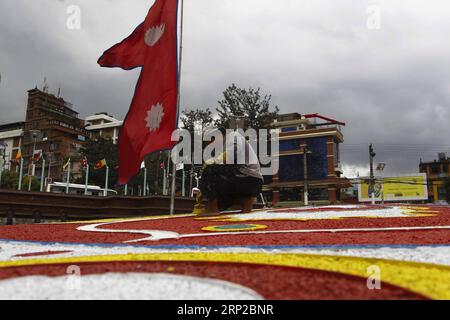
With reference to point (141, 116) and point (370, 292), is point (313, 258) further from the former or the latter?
point (141, 116)

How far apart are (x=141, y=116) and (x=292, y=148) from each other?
45119mm

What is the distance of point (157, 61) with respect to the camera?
11.8 meters

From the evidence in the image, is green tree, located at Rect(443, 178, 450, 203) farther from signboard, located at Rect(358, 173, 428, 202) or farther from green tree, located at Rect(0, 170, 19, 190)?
green tree, located at Rect(0, 170, 19, 190)

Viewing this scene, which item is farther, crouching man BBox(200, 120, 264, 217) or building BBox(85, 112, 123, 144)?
building BBox(85, 112, 123, 144)

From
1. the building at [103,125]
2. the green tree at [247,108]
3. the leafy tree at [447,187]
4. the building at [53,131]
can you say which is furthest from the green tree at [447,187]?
the building at [53,131]

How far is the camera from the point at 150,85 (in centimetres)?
1183

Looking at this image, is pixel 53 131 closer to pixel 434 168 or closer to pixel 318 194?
pixel 318 194

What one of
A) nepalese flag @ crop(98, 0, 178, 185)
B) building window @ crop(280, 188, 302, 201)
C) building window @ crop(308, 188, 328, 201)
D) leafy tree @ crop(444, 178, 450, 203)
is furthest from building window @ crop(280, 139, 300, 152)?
nepalese flag @ crop(98, 0, 178, 185)

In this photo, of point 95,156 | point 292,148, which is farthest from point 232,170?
point 292,148

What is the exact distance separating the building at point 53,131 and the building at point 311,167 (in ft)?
115

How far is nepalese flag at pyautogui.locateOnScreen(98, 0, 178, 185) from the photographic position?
10.9m

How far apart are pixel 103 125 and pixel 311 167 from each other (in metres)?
47.0

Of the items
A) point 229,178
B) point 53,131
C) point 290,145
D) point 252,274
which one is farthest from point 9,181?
point 252,274

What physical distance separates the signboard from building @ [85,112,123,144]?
46970mm
